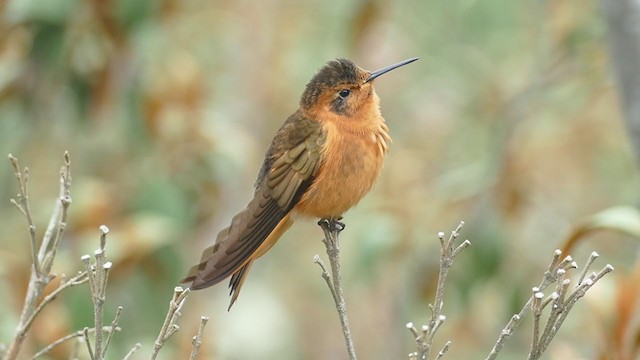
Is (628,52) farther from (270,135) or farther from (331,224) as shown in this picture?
(270,135)

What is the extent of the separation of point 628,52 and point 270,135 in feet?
12.8

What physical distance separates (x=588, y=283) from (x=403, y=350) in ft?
10.0

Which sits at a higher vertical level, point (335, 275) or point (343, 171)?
point (343, 171)

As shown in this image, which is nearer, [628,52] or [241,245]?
[241,245]

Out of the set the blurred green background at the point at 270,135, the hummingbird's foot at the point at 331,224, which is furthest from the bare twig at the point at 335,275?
the blurred green background at the point at 270,135

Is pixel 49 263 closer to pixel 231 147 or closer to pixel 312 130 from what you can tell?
pixel 312 130

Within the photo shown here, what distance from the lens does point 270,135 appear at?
6.40 m

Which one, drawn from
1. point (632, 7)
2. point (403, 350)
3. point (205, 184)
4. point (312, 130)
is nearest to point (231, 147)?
point (205, 184)

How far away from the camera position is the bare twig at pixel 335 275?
1.84 meters

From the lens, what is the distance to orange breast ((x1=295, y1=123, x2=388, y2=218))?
8.28 ft

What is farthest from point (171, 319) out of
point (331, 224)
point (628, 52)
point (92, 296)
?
point (628, 52)

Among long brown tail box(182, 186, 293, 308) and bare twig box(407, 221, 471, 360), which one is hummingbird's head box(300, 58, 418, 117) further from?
bare twig box(407, 221, 471, 360)

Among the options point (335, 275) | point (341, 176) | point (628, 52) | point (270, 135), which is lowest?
point (335, 275)

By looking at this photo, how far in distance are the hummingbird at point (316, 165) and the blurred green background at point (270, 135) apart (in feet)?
2.10
